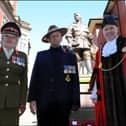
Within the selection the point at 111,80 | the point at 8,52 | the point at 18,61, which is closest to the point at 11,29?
the point at 8,52

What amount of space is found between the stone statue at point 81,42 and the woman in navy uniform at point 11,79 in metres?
4.59

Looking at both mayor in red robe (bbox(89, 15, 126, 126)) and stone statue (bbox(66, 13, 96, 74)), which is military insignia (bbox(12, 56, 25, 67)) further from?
stone statue (bbox(66, 13, 96, 74))

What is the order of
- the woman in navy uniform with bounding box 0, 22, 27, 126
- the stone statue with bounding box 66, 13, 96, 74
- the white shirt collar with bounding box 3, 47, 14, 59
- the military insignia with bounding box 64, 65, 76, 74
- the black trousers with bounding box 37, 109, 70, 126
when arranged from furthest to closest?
the stone statue with bounding box 66, 13, 96, 74 < the white shirt collar with bounding box 3, 47, 14, 59 < the military insignia with bounding box 64, 65, 76, 74 < the woman in navy uniform with bounding box 0, 22, 27, 126 < the black trousers with bounding box 37, 109, 70, 126

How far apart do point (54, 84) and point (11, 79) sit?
520mm

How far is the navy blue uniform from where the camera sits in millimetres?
2816

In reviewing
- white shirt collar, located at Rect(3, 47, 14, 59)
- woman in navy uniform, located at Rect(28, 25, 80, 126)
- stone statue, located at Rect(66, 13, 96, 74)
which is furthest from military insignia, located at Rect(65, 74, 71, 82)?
stone statue, located at Rect(66, 13, 96, 74)

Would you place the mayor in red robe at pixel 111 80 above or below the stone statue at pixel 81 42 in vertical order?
below

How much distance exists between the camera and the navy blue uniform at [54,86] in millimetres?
2816

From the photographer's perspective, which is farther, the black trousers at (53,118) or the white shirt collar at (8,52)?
the white shirt collar at (8,52)

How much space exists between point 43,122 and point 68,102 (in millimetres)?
350

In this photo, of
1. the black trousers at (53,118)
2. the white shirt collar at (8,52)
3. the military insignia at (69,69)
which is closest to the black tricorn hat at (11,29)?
the white shirt collar at (8,52)

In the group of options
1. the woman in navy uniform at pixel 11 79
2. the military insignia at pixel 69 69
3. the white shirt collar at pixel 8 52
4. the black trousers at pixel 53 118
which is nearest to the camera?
the black trousers at pixel 53 118

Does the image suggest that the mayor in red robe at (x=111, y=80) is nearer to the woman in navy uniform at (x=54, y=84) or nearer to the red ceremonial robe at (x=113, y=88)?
the red ceremonial robe at (x=113, y=88)

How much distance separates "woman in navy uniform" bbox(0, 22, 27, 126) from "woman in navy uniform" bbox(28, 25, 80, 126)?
15cm
